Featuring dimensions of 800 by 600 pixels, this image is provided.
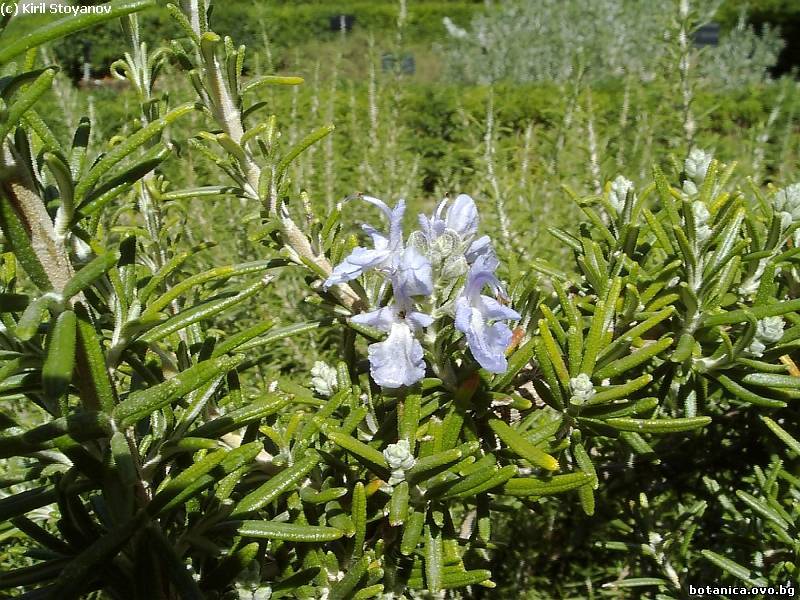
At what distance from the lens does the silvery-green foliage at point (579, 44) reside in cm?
964

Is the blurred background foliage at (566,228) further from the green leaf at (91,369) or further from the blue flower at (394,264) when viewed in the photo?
the green leaf at (91,369)

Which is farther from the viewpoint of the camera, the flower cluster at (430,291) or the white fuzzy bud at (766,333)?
the white fuzzy bud at (766,333)

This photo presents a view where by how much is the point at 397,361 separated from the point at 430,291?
0.11 m

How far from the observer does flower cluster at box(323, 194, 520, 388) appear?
34.9 inches

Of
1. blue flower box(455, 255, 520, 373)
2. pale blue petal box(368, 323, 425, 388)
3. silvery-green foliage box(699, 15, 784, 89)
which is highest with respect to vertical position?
blue flower box(455, 255, 520, 373)

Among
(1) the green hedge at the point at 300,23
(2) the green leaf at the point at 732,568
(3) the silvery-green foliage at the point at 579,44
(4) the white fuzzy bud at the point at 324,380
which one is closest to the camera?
(4) the white fuzzy bud at the point at 324,380

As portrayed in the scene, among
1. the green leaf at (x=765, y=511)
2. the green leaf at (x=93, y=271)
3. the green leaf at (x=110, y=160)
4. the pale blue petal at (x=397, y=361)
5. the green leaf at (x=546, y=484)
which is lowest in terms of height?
the green leaf at (x=765, y=511)

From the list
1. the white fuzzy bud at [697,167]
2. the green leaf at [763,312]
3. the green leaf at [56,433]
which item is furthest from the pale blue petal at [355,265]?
the white fuzzy bud at [697,167]

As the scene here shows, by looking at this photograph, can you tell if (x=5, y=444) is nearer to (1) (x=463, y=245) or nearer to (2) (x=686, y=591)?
(1) (x=463, y=245)

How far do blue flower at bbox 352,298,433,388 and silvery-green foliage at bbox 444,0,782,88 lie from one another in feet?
29.7

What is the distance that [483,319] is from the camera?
36.3 inches

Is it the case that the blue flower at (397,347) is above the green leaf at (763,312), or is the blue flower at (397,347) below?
above

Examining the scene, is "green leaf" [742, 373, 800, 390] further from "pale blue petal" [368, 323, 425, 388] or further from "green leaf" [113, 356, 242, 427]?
"green leaf" [113, 356, 242, 427]

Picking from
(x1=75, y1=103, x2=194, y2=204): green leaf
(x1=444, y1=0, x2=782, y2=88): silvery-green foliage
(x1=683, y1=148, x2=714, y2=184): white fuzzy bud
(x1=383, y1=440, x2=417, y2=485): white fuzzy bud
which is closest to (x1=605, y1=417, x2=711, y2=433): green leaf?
(x1=383, y1=440, x2=417, y2=485): white fuzzy bud
